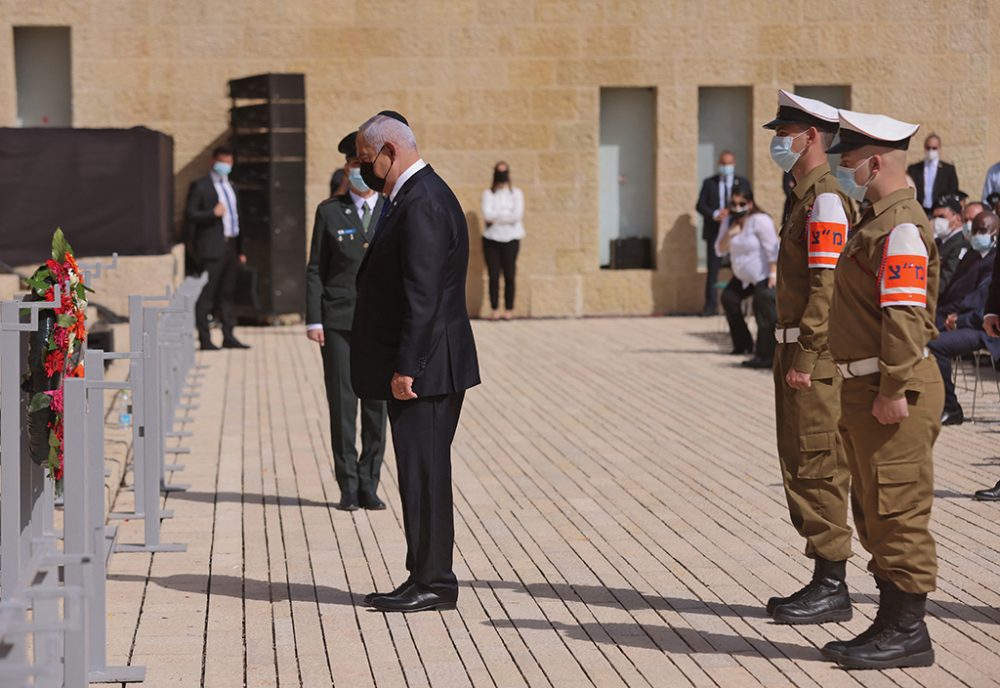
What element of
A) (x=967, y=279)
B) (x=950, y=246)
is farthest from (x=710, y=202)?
(x=967, y=279)

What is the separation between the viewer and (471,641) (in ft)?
21.3

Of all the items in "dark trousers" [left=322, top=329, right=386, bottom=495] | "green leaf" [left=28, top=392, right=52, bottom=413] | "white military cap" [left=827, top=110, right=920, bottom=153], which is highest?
"white military cap" [left=827, top=110, right=920, bottom=153]

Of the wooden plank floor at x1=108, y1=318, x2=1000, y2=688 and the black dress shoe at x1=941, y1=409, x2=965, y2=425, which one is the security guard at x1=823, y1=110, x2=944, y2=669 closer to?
the wooden plank floor at x1=108, y1=318, x2=1000, y2=688

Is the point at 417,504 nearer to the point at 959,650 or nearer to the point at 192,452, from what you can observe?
the point at 959,650

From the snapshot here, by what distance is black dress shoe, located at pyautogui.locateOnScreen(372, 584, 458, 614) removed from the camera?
694cm

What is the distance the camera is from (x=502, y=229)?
21062 millimetres

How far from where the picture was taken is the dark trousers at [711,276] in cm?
2139

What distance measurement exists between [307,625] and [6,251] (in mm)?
12316

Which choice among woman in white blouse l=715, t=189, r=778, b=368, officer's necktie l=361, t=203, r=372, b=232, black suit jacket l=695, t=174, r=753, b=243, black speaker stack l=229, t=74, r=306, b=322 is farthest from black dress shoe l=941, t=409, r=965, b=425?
black speaker stack l=229, t=74, r=306, b=322

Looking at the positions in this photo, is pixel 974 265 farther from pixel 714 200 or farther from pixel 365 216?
pixel 714 200

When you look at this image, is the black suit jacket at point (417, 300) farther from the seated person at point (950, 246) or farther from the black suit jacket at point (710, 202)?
the black suit jacket at point (710, 202)

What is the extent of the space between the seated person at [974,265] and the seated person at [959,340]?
0.10 metres

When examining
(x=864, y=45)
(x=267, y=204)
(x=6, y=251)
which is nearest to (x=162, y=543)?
(x=6, y=251)

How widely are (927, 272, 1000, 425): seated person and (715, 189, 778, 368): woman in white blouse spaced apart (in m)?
3.21
